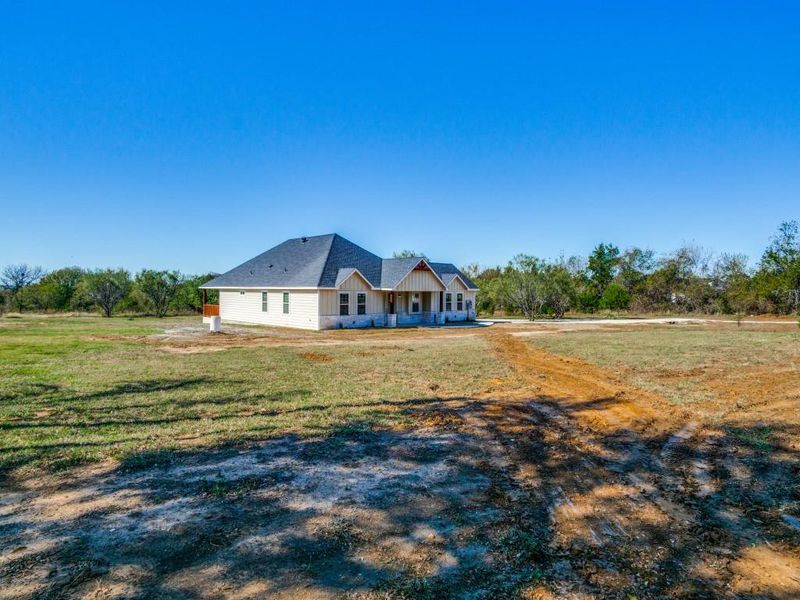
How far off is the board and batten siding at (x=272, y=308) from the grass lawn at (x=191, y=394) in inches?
399

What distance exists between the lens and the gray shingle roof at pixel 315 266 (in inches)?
1055

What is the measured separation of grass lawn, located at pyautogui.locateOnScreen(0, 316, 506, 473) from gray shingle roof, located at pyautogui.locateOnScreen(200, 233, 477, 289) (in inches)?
443

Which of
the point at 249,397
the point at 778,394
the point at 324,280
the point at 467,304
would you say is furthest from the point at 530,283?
the point at 249,397

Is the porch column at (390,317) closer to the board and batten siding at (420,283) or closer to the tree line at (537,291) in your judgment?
the board and batten siding at (420,283)

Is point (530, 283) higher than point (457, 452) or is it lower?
higher

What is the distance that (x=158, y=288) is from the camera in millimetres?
36531

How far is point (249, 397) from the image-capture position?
8594 millimetres

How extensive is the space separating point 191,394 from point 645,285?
4630 centimetres

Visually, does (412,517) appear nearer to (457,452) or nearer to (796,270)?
(457,452)

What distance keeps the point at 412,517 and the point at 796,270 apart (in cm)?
4242

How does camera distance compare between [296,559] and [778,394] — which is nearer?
[296,559]

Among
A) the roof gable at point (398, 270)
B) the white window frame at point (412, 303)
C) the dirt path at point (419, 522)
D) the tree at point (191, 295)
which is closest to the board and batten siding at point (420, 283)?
the roof gable at point (398, 270)

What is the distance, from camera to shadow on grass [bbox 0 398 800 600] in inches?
121

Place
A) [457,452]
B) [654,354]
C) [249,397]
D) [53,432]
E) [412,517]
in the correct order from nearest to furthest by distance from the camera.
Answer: [412,517], [457,452], [53,432], [249,397], [654,354]
